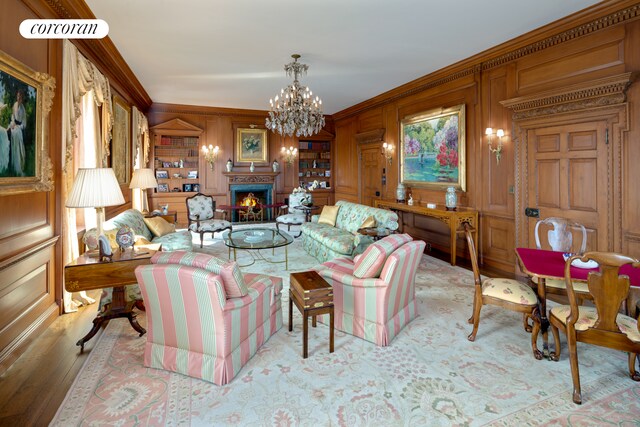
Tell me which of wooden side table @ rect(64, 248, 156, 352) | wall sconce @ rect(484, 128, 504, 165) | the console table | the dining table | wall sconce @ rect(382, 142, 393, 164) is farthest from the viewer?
wall sconce @ rect(382, 142, 393, 164)

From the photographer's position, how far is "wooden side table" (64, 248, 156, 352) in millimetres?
2812

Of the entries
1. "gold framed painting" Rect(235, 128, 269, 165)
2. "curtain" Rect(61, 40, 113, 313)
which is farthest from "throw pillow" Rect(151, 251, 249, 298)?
"gold framed painting" Rect(235, 128, 269, 165)

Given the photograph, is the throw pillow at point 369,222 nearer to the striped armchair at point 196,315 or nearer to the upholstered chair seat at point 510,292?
the upholstered chair seat at point 510,292

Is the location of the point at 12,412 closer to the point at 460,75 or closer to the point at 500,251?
the point at 500,251

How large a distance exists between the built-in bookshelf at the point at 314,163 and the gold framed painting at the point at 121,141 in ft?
16.2

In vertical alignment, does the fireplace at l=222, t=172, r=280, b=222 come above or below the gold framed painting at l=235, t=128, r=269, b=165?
below

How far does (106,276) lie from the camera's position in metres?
2.90

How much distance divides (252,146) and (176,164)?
6.92ft

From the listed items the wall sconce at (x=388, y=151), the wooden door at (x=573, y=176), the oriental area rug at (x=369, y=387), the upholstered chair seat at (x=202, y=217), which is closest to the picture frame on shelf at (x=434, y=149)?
the wall sconce at (x=388, y=151)

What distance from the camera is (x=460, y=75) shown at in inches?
227

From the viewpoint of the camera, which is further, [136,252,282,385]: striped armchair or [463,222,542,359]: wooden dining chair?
[463,222,542,359]: wooden dining chair

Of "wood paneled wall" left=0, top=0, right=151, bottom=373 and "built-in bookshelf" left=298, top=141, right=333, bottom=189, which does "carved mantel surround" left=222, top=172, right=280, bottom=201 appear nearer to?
"built-in bookshelf" left=298, top=141, right=333, bottom=189

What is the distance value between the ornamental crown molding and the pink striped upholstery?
2.74 meters

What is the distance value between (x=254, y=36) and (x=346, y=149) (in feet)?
18.8
